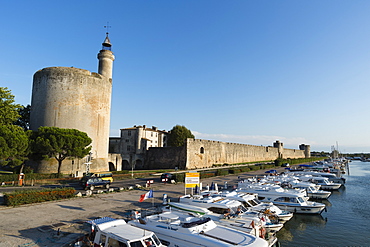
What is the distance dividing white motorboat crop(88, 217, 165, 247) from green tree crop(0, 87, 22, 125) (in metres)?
31.7

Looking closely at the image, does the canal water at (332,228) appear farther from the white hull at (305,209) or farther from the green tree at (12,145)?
the green tree at (12,145)

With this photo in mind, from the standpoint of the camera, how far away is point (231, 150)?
65.2 metres

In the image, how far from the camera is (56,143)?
3183 centimetres

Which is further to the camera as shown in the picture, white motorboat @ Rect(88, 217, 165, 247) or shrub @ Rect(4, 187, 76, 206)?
shrub @ Rect(4, 187, 76, 206)

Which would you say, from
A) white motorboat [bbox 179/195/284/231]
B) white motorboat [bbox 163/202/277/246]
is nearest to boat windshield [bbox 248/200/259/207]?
white motorboat [bbox 179/195/284/231]

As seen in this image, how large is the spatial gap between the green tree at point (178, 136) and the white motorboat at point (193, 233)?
194 feet

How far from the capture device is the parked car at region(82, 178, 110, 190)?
23039 mm

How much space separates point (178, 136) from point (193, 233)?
6115cm

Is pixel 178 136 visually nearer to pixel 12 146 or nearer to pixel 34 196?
pixel 12 146

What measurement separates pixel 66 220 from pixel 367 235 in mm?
18337

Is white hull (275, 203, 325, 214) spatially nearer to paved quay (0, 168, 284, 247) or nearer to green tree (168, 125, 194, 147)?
paved quay (0, 168, 284, 247)

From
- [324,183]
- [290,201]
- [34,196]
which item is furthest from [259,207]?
[324,183]

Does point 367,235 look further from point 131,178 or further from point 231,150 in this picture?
point 231,150

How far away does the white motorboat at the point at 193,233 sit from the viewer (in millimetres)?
9406
